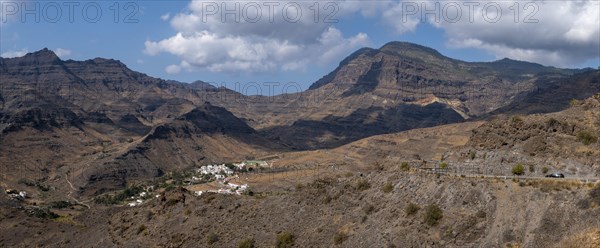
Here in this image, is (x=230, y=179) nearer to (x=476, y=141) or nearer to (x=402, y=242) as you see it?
(x=476, y=141)

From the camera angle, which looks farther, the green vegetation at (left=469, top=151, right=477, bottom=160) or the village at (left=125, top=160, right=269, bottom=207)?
the village at (left=125, top=160, right=269, bottom=207)

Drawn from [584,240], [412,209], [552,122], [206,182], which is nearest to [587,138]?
[552,122]

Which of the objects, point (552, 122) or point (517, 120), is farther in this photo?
point (517, 120)

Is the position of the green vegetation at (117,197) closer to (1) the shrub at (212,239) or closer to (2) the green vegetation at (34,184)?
(2) the green vegetation at (34,184)

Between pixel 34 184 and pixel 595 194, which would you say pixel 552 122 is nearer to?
pixel 595 194

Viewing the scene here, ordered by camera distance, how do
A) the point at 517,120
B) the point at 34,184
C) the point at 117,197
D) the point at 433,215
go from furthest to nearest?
the point at 34,184 → the point at 117,197 → the point at 517,120 → the point at 433,215

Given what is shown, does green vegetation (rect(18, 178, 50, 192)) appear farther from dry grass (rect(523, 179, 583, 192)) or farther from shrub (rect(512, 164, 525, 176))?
dry grass (rect(523, 179, 583, 192))

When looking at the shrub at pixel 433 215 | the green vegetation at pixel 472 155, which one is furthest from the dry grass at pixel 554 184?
the green vegetation at pixel 472 155

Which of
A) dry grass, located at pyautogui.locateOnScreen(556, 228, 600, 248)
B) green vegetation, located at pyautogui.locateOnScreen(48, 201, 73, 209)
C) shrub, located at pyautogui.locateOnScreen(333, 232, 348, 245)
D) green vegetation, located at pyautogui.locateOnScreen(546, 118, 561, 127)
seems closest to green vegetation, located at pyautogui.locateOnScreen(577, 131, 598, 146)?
green vegetation, located at pyautogui.locateOnScreen(546, 118, 561, 127)
